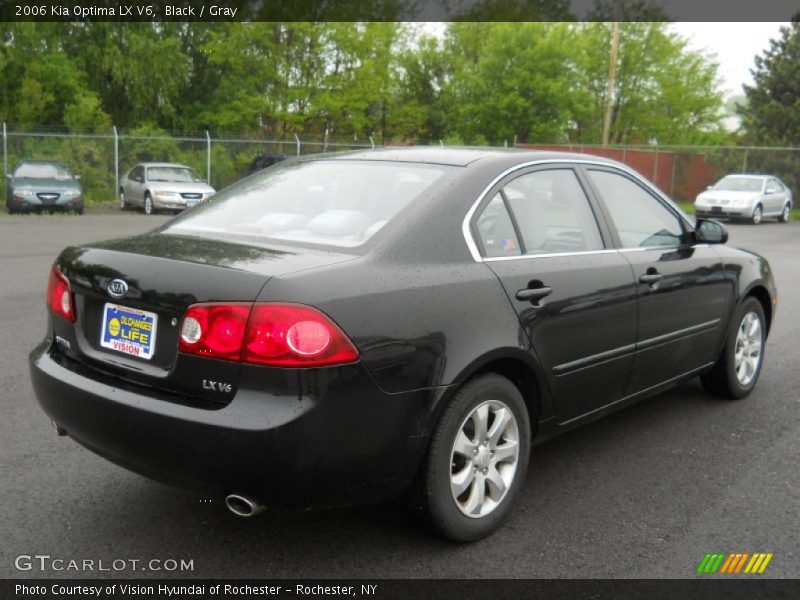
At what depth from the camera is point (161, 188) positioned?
23.0m

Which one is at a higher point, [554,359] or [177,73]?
[177,73]

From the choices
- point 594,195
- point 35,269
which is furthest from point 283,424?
point 35,269

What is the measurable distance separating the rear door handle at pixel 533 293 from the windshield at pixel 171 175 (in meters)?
21.5

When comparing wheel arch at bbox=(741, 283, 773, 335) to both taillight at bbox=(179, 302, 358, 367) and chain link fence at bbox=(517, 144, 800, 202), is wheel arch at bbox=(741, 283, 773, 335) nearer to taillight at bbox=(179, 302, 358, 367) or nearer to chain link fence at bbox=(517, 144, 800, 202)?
taillight at bbox=(179, 302, 358, 367)

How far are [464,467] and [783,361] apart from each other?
437 centimetres

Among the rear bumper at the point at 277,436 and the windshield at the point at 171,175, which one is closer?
the rear bumper at the point at 277,436

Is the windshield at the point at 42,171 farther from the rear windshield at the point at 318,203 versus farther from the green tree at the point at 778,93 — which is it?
the green tree at the point at 778,93

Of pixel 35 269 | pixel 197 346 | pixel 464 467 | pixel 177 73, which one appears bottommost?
pixel 35 269

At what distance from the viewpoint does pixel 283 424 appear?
2.75 m

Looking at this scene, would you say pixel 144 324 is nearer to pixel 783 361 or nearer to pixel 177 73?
pixel 783 361

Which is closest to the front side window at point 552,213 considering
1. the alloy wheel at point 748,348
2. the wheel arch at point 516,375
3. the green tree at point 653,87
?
the wheel arch at point 516,375

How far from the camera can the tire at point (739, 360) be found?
5277 millimetres

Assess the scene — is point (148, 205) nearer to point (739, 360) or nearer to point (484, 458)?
point (739, 360)

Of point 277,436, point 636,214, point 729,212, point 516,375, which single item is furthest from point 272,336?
point 729,212
